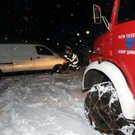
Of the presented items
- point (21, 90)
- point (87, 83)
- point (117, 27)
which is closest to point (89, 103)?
point (87, 83)

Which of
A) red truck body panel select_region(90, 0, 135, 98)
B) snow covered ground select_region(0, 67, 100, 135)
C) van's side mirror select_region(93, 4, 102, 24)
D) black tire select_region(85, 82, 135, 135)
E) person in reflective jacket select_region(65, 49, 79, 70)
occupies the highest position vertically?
van's side mirror select_region(93, 4, 102, 24)

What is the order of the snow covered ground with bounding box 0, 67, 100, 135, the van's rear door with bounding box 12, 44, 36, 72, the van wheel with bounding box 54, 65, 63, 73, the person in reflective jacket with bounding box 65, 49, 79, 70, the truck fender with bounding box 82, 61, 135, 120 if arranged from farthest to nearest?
1. the person in reflective jacket with bounding box 65, 49, 79, 70
2. the van wheel with bounding box 54, 65, 63, 73
3. the van's rear door with bounding box 12, 44, 36, 72
4. the snow covered ground with bounding box 0, 67, 100, 135
5. the truck fender with bounding box 82, 61, 135, 120

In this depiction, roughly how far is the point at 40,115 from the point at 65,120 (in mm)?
632

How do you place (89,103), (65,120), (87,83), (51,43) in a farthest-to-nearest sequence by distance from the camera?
(51,43) → (87,83) → (65,120) → (89,103)

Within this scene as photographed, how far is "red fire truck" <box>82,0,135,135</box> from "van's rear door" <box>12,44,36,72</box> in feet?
20.2

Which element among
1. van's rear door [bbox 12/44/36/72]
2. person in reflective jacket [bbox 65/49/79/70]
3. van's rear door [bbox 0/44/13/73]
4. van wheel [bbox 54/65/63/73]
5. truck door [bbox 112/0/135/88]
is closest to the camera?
truck door [bbox 112/0/135/88]

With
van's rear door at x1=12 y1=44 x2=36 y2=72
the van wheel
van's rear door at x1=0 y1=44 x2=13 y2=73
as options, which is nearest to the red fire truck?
van's rear door at x1=12 y1=44 x2=36 y2=72

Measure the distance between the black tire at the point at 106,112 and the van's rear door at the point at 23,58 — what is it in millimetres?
6343

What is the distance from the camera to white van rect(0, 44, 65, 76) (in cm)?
795

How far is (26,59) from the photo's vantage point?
27.6 ft

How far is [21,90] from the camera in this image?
18.1ft

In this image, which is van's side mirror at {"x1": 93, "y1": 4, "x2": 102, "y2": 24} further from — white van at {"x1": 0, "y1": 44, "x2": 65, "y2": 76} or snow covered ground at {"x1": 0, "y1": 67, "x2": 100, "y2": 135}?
white van at {"x1": 0, "y1": 44, "x2": 65, "y2": 76}

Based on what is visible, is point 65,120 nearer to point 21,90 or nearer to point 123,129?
point 123,129

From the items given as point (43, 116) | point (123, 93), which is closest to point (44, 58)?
point (43, 116)
